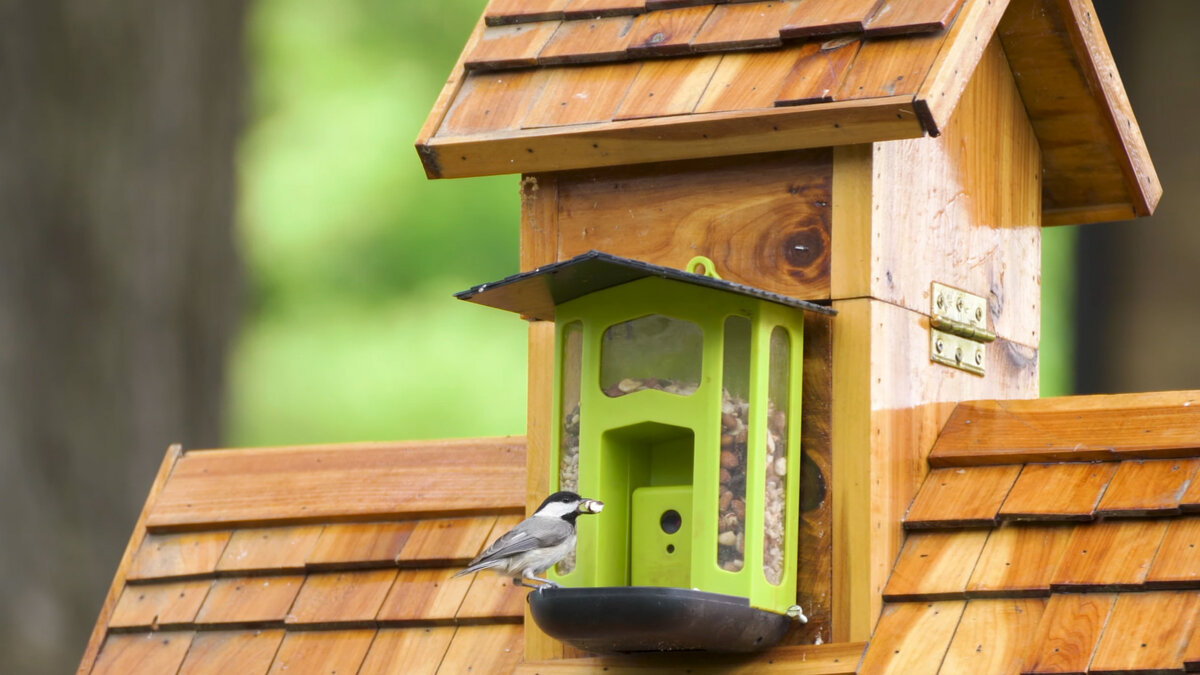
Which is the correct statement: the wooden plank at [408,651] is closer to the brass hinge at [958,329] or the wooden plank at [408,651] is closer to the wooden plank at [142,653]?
the wooden plank at [142,653]

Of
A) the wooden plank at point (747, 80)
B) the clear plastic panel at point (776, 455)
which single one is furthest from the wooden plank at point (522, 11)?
the clear plastic panel at point (776, 455)

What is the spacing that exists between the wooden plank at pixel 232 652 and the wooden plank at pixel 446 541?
0.31 metres

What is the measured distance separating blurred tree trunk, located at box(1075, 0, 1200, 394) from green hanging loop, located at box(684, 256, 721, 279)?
2.93 metres

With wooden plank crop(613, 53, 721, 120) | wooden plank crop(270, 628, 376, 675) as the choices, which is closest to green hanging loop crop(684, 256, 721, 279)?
wooden plank crop(613, 53, 721, 120)

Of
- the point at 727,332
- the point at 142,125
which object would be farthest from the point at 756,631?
the point at 142,125

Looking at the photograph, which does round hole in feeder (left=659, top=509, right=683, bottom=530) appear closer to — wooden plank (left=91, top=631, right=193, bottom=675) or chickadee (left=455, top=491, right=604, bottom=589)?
chickadee (left=455, top=491, right=604, bottom=589)

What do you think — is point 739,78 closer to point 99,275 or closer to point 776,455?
point 776,455

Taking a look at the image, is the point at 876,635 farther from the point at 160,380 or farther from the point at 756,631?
the point at 160,380

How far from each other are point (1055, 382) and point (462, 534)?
3021mm

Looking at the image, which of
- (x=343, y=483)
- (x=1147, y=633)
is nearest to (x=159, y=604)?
(x=343, y=483)

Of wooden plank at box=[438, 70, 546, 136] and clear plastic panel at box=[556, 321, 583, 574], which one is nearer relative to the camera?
clear plastic panel at box=[556, 321, 583, 574]

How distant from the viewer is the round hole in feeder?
3.13m

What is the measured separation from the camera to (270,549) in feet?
12.6

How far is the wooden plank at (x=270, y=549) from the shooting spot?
12.5 feet
